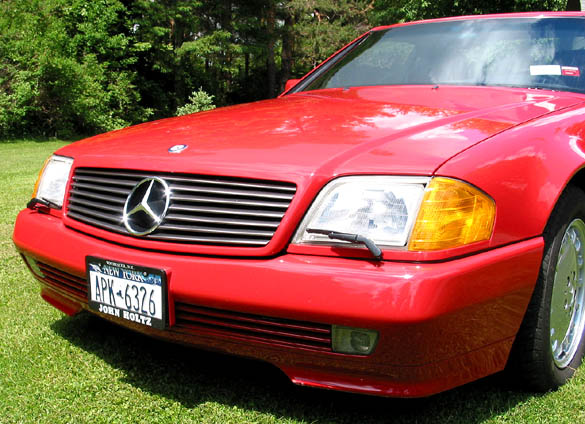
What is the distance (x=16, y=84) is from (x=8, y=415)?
17149mm

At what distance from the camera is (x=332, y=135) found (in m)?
2.18

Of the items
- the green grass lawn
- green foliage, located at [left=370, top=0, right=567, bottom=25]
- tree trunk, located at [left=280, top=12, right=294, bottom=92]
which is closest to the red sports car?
the green grass lawn

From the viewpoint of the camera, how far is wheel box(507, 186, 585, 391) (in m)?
2.12

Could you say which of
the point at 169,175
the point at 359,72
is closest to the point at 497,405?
the point at 169,175

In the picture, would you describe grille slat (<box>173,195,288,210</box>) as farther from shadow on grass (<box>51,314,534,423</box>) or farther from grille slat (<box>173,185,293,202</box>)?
shadow on grass (<box>51,314,534,423</box>)

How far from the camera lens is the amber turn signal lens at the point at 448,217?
1786 mm

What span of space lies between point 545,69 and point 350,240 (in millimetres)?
1740

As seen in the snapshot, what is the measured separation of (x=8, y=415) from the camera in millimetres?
2133

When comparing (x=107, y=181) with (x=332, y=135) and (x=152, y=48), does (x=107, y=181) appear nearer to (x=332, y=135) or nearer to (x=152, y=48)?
(x=332, y=135)

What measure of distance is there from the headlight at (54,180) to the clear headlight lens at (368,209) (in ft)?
4.15

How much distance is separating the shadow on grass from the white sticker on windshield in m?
1.48

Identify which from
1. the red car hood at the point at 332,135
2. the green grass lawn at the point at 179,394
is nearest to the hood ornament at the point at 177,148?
the red car hood at the point at 332,135

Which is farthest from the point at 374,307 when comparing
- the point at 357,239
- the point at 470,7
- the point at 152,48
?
the point at 152,48

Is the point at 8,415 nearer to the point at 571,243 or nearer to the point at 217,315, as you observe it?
the point at 217,315
